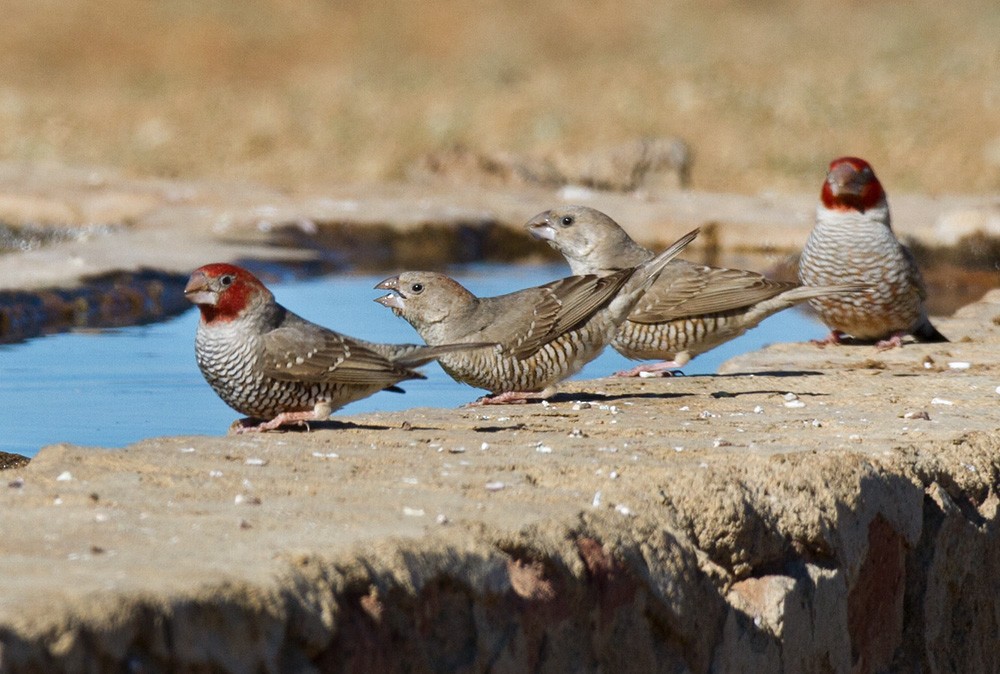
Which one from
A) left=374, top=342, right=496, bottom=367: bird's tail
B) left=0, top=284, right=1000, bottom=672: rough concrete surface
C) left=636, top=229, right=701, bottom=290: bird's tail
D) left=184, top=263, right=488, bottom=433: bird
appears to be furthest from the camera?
left=636, top=229, right=701, bottom=290: bird's tail

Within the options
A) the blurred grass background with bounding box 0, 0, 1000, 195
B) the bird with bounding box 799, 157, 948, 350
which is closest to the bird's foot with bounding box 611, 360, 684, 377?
the bird with bounding box 799, 157, 948, 350

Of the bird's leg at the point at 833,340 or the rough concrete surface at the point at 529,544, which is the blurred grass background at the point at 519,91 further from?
the rough concrete surface at the point at 529,544

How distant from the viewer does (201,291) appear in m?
5.51

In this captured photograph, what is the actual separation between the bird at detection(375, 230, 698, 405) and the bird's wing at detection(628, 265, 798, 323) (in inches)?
14.1

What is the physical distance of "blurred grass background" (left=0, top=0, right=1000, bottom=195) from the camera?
74.6 feet

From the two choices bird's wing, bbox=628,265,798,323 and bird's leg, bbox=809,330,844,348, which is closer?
bird's wing, bbox=628,265,798,323

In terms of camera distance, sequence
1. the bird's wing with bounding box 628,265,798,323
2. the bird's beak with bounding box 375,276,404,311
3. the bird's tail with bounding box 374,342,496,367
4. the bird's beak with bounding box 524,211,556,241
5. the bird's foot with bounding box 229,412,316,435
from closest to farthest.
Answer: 1. the bird's foot with bounding box 229,412,316,435
2. the bird's tail with bounding box 374,342,496,367
3. the bird's beak with bounding box 375,276,404,311
4. the bird's wing with bounding box 628,265,798,323
5. the bird's beak with bounding box 524,211,556,241

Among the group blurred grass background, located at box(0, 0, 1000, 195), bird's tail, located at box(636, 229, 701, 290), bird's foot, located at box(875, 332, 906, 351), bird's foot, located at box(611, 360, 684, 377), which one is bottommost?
bird's foot, located at box(611, 360, 684, 377)

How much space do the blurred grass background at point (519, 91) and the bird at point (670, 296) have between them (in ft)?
30.0

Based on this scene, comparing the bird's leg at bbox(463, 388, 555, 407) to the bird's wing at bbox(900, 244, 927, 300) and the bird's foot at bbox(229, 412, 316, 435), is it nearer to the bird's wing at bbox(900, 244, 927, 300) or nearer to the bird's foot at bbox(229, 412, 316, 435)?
the bird's foot at bbox(229, 412, 316, 435)

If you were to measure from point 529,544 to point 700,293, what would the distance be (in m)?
3.70

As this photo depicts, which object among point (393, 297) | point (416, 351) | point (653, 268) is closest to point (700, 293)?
point (653, 268)

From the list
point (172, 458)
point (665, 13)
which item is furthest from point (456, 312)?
point (665, 13)

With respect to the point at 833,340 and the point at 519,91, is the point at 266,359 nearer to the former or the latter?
the point at 833,340
